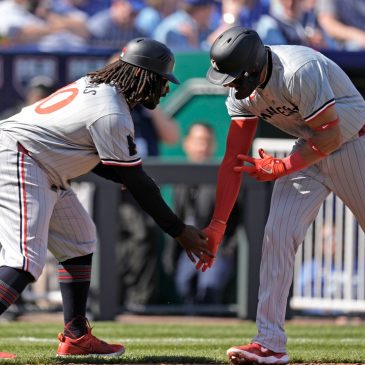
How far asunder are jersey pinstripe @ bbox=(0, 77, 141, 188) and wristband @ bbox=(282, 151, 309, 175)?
2.62 feet

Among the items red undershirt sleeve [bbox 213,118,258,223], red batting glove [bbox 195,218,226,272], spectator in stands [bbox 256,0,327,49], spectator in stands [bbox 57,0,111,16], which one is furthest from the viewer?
spectator in stands [bbox 57,0,111,16]

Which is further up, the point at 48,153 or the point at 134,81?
the point at 134,81

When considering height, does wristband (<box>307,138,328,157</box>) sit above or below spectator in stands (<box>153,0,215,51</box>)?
below

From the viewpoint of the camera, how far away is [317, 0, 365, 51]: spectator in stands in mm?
12242

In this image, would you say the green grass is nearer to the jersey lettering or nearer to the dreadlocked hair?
the jersey lettering

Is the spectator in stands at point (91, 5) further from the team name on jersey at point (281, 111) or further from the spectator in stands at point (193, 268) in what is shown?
the team name on jersey at point (281, 111)

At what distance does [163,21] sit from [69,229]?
692 cm

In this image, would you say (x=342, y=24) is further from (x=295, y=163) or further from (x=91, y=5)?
(x=295, y=163)

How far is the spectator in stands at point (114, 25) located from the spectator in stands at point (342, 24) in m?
2.36

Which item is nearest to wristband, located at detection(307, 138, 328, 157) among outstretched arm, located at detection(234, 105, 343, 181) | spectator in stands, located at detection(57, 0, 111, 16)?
outstretched arm, located at detection(234, 105, 343, 181)

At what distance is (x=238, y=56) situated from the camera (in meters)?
4.92

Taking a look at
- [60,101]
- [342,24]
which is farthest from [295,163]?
[342,24]

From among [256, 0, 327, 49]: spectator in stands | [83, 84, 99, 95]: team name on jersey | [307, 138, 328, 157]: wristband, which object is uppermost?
[256, 0, 327, 49]: spectator in stands

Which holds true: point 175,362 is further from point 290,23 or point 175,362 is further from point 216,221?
point 290,23
